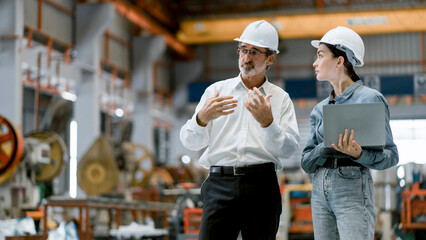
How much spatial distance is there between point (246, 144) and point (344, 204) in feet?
1.81

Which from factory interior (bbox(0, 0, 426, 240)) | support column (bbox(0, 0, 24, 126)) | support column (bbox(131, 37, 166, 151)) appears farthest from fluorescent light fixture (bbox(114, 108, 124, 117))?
support column (bbox(0, 0, 24, 126))

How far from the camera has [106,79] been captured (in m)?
17.9

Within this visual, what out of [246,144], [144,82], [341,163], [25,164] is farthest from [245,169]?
[144,82]

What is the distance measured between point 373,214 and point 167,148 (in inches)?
777

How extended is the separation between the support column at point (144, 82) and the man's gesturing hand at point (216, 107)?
16171mm

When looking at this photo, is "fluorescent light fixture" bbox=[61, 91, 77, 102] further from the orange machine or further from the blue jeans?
the blue jeans

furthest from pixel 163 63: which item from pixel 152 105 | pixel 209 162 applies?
pixel 209 162

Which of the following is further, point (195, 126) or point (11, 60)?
point (11, 60)

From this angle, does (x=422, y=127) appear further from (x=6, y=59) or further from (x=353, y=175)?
(x=353, y=175)

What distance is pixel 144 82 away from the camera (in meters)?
19.7

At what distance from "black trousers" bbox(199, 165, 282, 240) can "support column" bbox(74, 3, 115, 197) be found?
40.0 feet

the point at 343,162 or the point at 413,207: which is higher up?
the point at 343,162

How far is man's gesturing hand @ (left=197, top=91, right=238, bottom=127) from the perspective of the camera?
10.0 feet

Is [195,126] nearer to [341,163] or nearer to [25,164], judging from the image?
[341,163]
